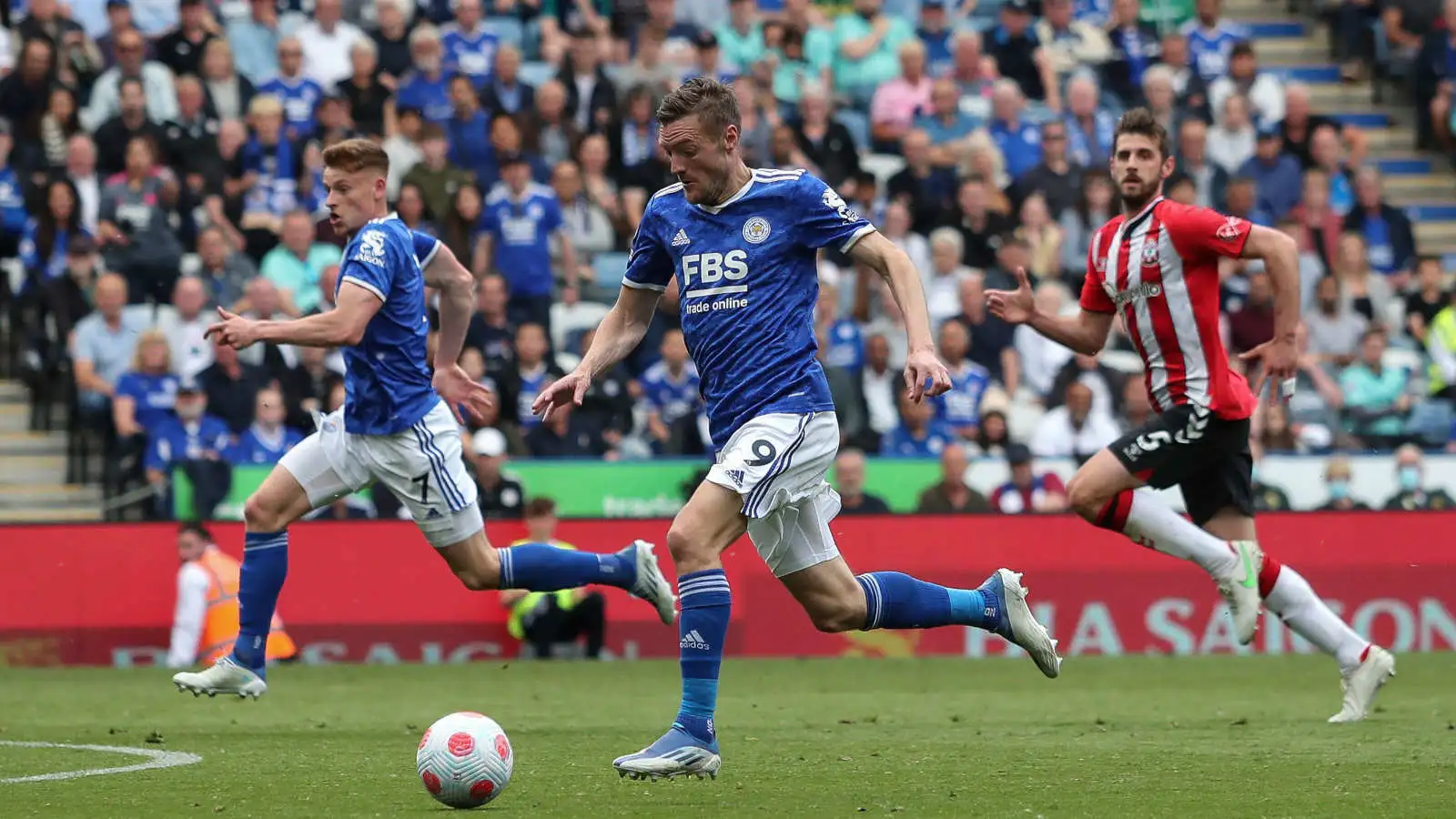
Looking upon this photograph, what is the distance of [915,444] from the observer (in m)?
17.4

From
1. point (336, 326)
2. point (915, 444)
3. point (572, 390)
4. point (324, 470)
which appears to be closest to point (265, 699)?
point (324, 470)

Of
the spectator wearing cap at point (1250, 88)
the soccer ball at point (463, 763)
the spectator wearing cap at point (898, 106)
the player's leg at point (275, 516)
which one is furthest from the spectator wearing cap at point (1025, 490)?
the soccer ball at point (463, 763)

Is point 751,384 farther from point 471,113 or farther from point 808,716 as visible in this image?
point 471,113

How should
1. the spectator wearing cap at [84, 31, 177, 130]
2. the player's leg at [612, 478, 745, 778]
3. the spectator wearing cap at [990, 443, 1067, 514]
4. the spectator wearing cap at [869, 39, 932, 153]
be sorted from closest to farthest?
the player's leg at [612, 478, 745, 778] → the spectator wearing cap at [990, 443, 1067, 514] → the spectator wearing cap at [84, 31, 177, 130] → the spectator wearing cap at [869, 39, 932, 153]

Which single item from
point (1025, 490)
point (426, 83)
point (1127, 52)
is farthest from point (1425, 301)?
point (426, 83)

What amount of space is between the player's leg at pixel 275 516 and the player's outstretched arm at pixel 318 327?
2.51 feet

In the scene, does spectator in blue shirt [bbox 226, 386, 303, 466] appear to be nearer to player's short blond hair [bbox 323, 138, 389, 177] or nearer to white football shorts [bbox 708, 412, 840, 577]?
player's short blond hair [bbox 323, 138, 389, 177]

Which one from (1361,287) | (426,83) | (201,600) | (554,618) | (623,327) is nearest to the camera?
(623,327)

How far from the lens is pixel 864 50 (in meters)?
21.5

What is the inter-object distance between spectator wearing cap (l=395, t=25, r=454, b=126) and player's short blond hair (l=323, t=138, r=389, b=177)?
388 inches

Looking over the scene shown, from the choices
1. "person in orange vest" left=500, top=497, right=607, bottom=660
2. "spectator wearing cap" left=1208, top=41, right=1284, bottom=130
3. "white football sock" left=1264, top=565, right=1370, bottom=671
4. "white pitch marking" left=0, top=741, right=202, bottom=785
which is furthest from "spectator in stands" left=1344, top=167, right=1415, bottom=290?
"white pitch marking" left=0, top=741, right=202, bottom=785

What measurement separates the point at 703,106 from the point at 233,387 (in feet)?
32.3

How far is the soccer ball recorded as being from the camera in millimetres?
6836

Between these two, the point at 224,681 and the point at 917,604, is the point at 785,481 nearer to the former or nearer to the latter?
the point at 917,604
